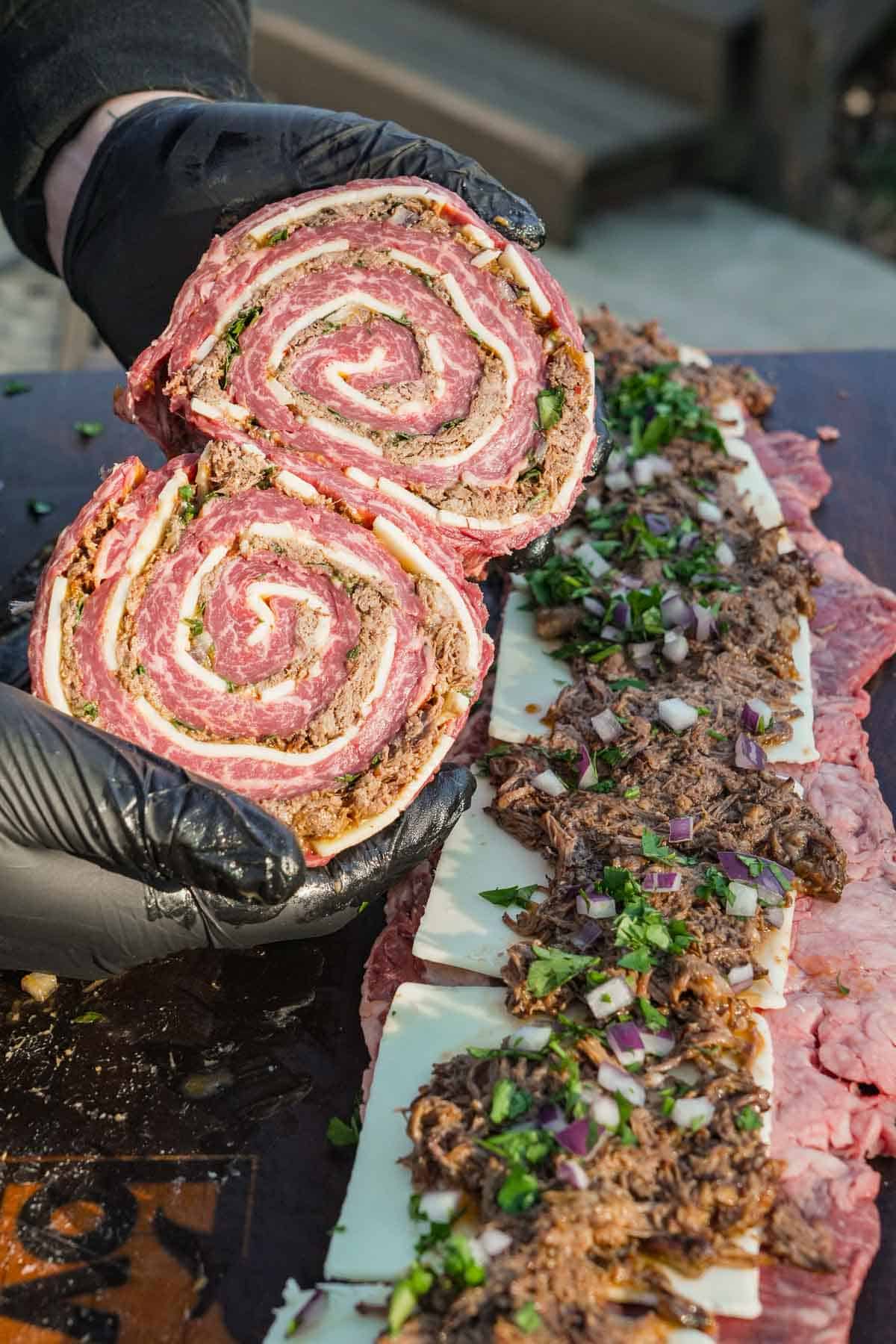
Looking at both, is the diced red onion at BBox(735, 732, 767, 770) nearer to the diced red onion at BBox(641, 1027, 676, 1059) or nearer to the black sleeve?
the diced red onion at BBox(641, 1027, 676, 1059)

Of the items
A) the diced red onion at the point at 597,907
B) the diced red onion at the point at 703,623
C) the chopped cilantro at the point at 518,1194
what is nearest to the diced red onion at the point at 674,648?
the diced red onion at the point at 703,623

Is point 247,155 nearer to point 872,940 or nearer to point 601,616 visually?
point 601,616

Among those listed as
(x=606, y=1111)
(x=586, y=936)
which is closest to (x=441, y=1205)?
(x=606, y=1111)

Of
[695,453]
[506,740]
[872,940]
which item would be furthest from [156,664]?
[695,453]

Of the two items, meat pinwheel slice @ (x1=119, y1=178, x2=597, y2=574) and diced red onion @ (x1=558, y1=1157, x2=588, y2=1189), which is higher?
meat pinwheel slice @ (x1=119, y1=178, x2=597, y2=574)

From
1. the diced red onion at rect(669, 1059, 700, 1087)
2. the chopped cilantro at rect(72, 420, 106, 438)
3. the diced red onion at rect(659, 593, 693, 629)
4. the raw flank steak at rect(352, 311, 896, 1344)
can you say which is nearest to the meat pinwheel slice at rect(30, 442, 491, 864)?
the raw flank steak at rect(352, 311, 896, 1344)

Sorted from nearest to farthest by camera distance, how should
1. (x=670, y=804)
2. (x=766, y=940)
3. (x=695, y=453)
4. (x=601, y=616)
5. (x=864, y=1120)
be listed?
(x=864, y=1120), (x=766, y=940), (x=670, y=804), (x=601, y=616), (x=695, y=453)

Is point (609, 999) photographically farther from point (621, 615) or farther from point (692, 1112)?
point (621, 615)
